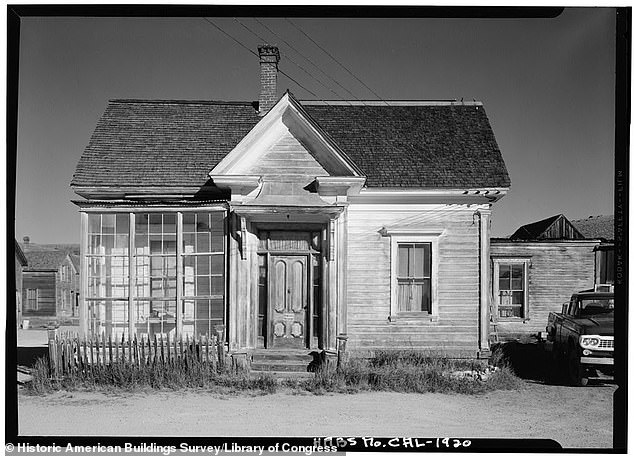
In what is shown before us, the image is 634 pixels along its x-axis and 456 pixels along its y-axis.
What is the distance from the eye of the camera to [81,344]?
11602 millimetres

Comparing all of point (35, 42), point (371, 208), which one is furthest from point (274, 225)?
point (35, 42)

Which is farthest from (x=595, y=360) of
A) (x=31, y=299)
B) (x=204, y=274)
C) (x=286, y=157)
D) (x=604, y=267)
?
(x=31, y=299)

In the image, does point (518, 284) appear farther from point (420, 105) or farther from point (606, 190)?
point (606, 190)

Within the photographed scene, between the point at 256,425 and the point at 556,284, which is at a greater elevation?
the point at 556,284

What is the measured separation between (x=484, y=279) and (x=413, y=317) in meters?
1.49

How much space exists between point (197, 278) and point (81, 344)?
7.88 feet

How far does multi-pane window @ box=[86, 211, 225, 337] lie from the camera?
12.2m

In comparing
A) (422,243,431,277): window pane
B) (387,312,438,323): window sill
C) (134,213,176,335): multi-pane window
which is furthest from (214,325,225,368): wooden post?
(422,243,431,277): window pane

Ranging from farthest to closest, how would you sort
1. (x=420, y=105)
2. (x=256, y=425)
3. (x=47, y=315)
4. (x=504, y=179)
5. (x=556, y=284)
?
(x=47, y=315) < (x=556, y=284) < (x=420, y=105) < (x=504, y=179) < (x=256, y=425)

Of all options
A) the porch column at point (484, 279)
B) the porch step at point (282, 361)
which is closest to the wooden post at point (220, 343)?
the porch step at point (282, 361)

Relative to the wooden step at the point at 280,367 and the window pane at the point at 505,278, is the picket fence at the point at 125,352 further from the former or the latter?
the window pane at the point at 505,278

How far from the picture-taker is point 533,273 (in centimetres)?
1558

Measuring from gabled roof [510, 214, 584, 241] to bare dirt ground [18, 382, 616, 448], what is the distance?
445 cm

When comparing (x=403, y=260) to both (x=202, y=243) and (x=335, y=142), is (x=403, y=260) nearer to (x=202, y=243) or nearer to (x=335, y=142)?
(x=335, y=142)
